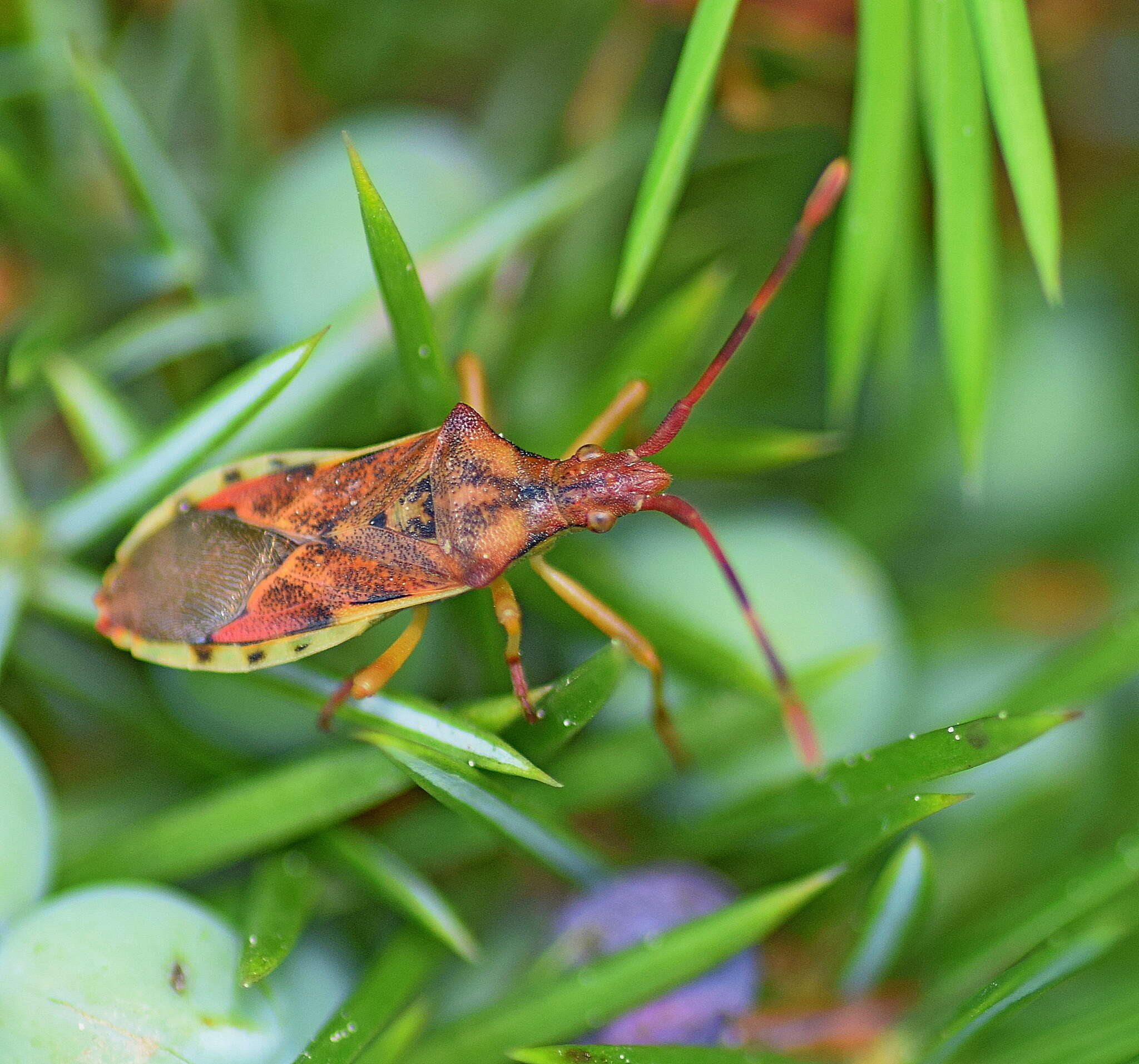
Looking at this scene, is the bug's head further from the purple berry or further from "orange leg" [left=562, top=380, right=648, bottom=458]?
the purple berry

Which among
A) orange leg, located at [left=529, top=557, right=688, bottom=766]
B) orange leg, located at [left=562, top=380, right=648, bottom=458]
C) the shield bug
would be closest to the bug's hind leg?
the shield bug

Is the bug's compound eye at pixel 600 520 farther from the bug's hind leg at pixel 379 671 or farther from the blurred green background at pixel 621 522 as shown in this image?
the bug's hind leg at pixel 379 671

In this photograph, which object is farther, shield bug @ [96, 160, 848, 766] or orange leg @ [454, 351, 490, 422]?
orange leg @ [454, 351, 490, 422]

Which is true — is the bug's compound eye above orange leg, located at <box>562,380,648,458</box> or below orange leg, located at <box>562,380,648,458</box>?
below

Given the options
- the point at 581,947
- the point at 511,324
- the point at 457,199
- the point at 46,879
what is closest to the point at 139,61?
the point at 457,199

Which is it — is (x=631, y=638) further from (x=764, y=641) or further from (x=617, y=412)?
(x=617, y=412)

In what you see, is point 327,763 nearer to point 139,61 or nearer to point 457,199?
point 457,199
